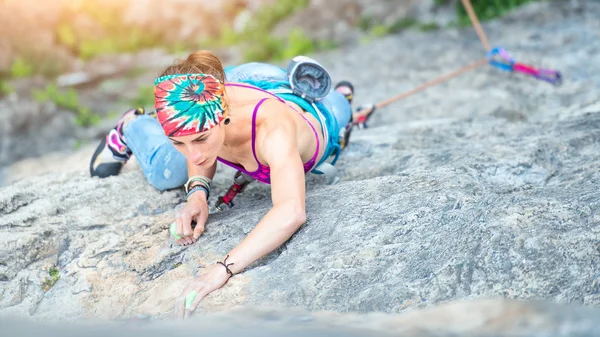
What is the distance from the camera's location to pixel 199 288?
8.61 ft

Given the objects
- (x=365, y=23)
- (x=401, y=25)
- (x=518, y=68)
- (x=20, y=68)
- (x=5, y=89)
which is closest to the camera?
Answer: (x=518, y=68)

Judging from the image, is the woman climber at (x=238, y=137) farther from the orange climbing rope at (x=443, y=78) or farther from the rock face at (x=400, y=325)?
A: the orange climbing rope at (x=443, y=78)

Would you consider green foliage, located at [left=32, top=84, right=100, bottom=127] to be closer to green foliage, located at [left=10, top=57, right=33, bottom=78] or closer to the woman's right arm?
green foliage, located at [left=10, top=57, right=33, bottom=78]

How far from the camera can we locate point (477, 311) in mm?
1871

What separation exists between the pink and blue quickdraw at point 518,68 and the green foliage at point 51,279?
5.24 metres

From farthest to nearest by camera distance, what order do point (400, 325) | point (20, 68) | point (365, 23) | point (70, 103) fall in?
point (365, 23), point (20, 68), point (70, 103), point (400, 325)

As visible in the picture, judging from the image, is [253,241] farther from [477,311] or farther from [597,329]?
[597,329]

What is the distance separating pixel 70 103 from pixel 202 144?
6492 millimetres

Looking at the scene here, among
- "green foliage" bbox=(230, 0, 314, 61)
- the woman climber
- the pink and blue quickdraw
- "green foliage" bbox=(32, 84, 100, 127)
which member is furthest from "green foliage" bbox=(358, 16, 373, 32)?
the woman climber

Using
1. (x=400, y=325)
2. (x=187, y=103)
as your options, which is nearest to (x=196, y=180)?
(x=187, y=103)

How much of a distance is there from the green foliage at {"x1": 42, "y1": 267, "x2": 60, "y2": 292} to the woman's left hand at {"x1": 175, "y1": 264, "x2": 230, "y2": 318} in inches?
31.3

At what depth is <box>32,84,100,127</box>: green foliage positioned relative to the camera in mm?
8578

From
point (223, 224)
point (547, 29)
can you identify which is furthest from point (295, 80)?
point (547, 29)

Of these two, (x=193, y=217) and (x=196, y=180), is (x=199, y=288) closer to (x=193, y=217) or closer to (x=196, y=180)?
(x=193, y=217)
